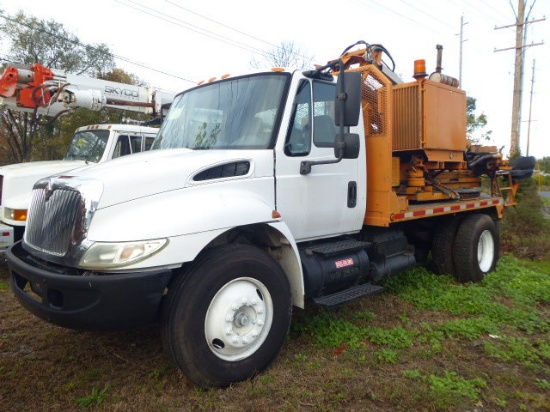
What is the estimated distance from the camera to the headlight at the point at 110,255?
2793mm

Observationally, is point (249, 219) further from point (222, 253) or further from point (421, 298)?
point (421, 298)

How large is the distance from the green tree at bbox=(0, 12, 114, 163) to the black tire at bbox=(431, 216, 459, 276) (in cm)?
1575

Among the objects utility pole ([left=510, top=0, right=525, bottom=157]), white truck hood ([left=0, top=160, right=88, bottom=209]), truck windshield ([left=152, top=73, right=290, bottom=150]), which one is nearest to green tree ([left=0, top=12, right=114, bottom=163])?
white truck hood ([left=0, top=160, right=88, bottom=209])

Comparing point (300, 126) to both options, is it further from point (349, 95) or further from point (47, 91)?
point (47, 91)

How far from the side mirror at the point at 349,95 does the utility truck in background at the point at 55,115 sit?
3.90 m

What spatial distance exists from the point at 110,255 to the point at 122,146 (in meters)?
5.01

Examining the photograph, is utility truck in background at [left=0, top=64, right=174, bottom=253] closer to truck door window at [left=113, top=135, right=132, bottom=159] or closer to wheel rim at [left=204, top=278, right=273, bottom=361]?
truck door window at [left=113, top=135, right=132, bottom=159]

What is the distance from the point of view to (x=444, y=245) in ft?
20.7

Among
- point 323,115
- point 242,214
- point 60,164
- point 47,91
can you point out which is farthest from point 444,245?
point 47,91

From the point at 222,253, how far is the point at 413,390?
173 centimetres

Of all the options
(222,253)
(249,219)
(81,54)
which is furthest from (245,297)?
(81,54)

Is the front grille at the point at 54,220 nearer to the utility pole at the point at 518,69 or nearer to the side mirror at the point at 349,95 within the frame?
the side mirror at the point at 349,95

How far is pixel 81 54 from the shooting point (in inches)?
845

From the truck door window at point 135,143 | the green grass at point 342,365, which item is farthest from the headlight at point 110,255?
the truck door window at point 135,143
